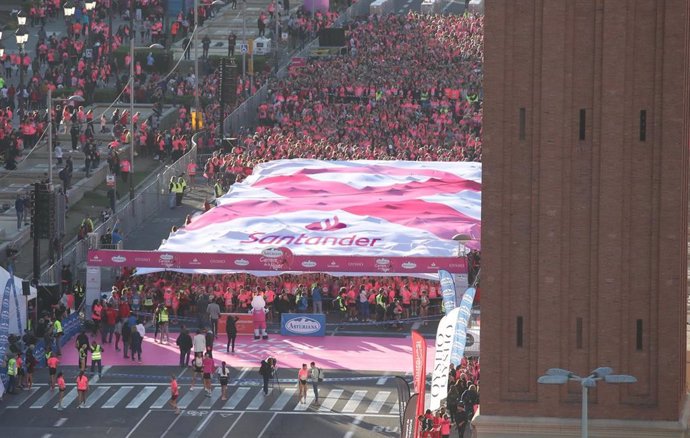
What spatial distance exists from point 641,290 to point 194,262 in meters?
26.8

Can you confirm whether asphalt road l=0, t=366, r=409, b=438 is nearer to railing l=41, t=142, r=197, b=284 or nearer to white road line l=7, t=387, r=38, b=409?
white road line l=7, t=387, r=38, b=409

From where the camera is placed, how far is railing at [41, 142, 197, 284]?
80.2 m

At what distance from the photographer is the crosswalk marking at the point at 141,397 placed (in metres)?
65.2

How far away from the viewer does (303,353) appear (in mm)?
72312

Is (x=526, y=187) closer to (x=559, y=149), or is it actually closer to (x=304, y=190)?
(x=559, y=149)

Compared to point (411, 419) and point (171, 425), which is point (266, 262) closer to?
point (171, 425)

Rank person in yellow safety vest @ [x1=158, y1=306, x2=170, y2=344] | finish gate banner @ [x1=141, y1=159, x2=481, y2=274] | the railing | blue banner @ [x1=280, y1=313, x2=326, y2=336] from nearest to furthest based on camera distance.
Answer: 1. person in yellow safety vest @ [x1=158, y1=306, x2=170, y2=344]
2. blue banner @ [x1=280, y1=313, x2=326, y2=336]
3. finish gate banner @ [x1=141, y1=159, x2=481, y2=274]
4. the railing

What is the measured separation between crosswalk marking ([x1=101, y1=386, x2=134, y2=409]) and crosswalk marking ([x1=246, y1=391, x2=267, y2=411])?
3.86m

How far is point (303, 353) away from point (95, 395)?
8504 millimetres

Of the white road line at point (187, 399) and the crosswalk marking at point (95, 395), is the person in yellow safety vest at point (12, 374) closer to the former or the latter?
the crosswalk marking at point (95, 395)

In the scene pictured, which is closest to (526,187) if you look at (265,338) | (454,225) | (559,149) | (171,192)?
(559,149)

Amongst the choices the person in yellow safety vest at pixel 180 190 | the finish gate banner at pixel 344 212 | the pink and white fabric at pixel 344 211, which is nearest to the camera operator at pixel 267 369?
the finish gate banner at pixel 344 212

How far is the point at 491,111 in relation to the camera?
52250mm

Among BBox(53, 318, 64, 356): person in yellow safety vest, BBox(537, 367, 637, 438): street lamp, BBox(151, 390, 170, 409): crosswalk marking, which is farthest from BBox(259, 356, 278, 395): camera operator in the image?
BBox(537, 367, 637, 438): street lamp
